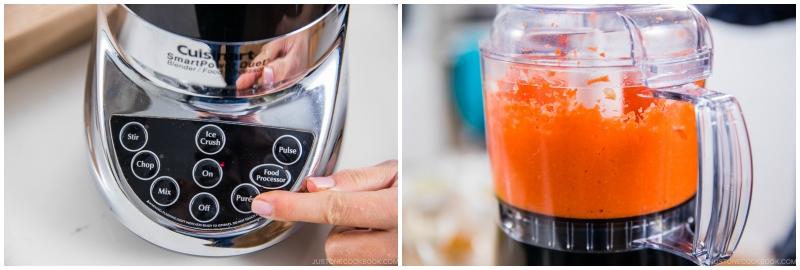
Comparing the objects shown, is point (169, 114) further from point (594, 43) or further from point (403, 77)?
point (594, 43)

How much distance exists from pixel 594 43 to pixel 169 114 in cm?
39

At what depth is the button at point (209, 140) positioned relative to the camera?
67 cm

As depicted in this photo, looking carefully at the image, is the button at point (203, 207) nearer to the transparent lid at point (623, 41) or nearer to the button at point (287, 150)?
the button at point (287, 150)

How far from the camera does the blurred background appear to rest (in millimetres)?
744

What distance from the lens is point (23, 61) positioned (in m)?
0.72

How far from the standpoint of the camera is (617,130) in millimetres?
581

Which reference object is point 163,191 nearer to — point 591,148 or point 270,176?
point 270,176

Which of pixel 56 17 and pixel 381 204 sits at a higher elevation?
pixel 56 17

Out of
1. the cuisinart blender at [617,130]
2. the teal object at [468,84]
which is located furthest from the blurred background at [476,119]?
the cuisinart blender at [617,130]

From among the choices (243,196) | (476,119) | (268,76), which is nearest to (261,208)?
Result: (243,196)

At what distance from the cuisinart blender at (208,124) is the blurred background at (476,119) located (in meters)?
0.13

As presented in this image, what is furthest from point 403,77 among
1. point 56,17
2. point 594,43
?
point 56,17

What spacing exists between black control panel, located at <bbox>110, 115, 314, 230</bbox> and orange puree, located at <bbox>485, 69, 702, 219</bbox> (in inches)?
9.3

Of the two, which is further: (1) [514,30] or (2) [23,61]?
(2) [23,61]
